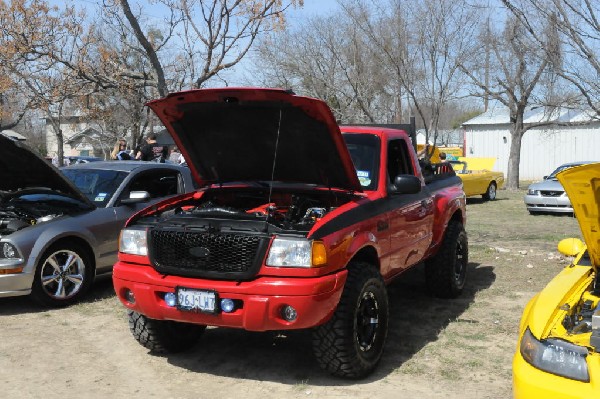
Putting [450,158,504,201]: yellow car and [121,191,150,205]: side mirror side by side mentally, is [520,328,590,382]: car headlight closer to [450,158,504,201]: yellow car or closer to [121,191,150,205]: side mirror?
[121,191,150,205]: side mirror

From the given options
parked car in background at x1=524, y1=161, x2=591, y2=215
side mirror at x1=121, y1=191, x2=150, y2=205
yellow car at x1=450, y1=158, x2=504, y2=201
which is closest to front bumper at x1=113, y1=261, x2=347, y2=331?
side mirror at x1=121, y1=191, x2=150, y2=205

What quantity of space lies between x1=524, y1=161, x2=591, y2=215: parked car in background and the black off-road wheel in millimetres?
11662

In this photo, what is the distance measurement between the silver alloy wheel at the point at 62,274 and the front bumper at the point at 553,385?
16.2ft

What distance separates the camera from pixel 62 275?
21.8ft

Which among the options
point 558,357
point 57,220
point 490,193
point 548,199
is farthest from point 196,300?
point 490,193

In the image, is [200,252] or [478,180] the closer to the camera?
[200,252]

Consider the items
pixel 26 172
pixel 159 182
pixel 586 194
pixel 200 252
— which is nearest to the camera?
pixel 586 194

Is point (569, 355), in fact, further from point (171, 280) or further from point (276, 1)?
point (276, 1)

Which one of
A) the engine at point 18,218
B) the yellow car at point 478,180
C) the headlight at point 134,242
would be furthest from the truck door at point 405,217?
the yellow car at point 478,180

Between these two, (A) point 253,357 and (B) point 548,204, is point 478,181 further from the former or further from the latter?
(A) point 253,357

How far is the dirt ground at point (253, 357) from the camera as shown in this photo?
4461 mm

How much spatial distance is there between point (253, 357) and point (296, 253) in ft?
4.38

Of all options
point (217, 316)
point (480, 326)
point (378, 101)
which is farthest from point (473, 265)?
point (378, 101)

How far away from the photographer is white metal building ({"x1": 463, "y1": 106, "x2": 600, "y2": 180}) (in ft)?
107
